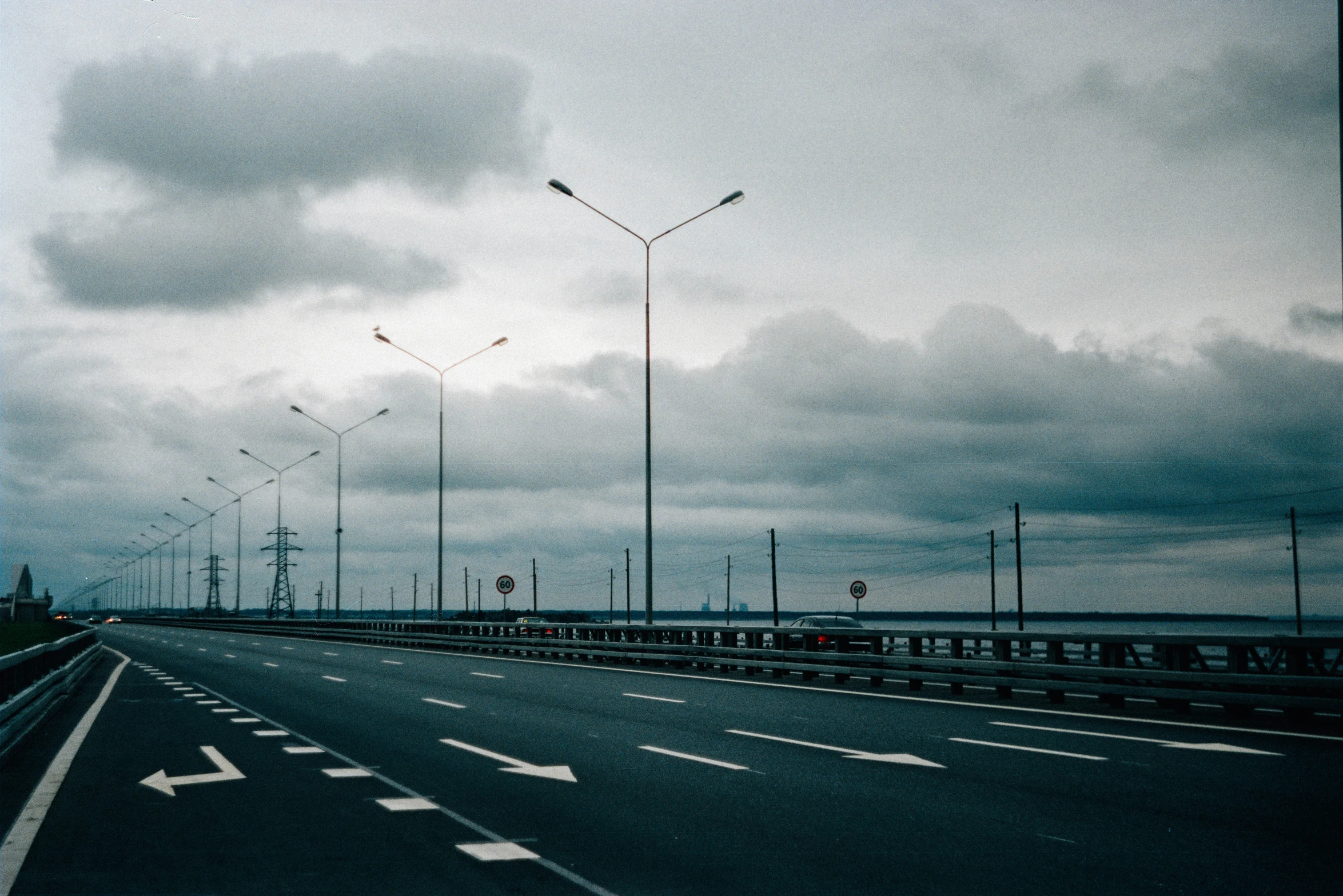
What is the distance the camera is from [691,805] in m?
9.29

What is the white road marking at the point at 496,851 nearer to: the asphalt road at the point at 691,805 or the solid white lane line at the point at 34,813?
the asphalt road at the point at 691,805

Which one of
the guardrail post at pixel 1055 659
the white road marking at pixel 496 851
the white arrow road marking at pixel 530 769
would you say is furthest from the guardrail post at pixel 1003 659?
the white road marking at pixel 496 851

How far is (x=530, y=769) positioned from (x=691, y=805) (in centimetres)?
250

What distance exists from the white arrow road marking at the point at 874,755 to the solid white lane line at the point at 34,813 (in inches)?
274

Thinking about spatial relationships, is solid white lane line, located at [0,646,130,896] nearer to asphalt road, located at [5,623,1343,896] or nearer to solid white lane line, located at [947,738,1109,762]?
asphalt road, located at [5,623,1343,896]

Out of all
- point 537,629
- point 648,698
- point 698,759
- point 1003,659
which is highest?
point 1003,659

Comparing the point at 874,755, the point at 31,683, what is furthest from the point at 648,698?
the point at 31,683

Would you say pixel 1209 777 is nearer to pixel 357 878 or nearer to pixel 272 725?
pixel 357 878

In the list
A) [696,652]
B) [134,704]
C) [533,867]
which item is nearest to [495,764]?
[533,867]

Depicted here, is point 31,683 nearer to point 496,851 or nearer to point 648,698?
point 648,698

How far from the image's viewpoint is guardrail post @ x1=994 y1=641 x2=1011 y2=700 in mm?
18359

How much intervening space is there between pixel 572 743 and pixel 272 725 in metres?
4.51

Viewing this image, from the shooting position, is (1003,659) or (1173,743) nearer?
(1173,743)

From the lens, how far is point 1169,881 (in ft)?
21.9
